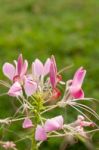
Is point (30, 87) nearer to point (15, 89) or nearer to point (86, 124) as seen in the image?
point (15, 89)

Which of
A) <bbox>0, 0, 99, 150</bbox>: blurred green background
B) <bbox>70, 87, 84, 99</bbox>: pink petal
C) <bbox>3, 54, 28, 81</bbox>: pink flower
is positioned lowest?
<bbox>70, 87, 84, 99</bbox>: pink petal

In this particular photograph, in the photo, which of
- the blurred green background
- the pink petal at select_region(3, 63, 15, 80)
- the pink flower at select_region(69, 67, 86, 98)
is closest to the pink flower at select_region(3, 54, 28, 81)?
the pink petal at select_region(3, 63, 15, 80)

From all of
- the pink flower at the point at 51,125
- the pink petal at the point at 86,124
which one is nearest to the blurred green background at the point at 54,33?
the pink petal at the point at 86,124

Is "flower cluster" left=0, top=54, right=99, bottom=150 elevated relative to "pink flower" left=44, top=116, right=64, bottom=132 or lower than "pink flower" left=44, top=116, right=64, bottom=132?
elevated

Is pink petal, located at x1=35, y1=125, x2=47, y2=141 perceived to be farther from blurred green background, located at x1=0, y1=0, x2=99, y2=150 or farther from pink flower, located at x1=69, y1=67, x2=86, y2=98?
blurred green background, located at x1=0, y1=0, x2=99, y2=150

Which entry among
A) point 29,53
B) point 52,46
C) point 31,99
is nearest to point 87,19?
point 52,46

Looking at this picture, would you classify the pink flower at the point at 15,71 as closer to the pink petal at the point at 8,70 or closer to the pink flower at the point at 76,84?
the pink petal at the point at 8,70
